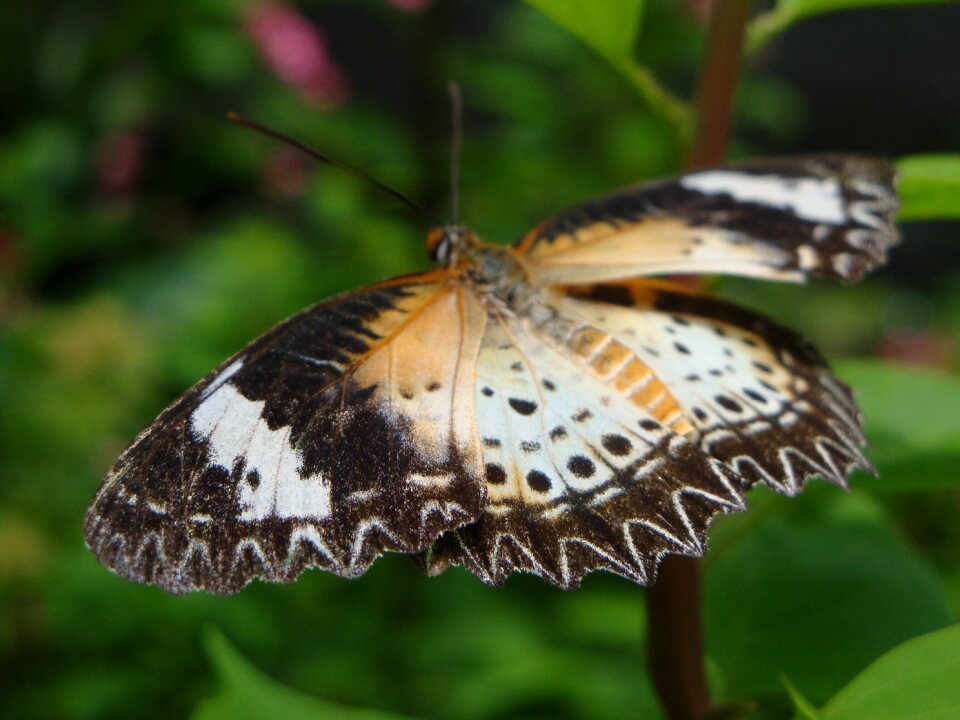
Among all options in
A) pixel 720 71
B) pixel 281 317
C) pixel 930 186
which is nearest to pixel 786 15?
pixel 720 71

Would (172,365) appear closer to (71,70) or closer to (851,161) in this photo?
(851,161)

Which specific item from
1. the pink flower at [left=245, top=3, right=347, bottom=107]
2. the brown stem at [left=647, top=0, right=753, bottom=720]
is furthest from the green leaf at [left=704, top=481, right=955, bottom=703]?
the pink flower at [left=245, top=3, right=347, bottom=107]

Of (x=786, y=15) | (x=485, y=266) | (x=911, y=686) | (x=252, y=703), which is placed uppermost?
(x=786, y=15)

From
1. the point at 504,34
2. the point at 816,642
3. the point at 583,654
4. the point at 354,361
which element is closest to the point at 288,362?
the point at 354,361

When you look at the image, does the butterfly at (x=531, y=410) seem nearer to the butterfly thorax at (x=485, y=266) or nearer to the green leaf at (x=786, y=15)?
the butterfly thorax at (x=485, y=266)

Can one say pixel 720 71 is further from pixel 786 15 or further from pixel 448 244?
pixel 448 244

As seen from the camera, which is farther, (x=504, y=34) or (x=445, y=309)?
(x=504, y=34)
